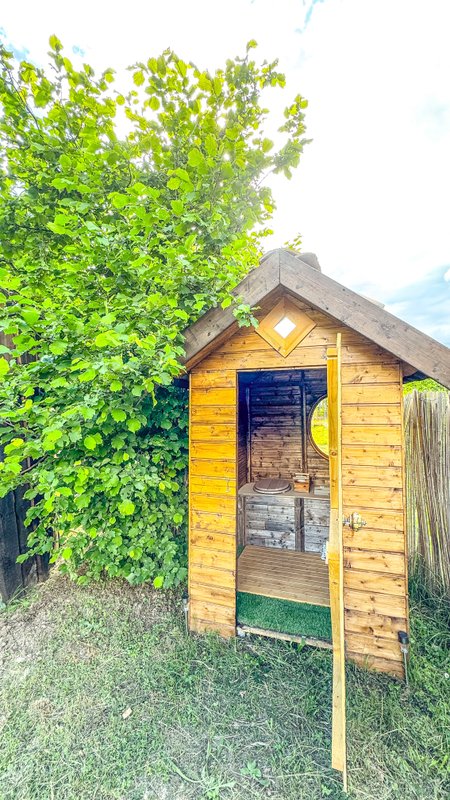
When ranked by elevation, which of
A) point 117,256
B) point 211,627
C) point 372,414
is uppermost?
point 117,256

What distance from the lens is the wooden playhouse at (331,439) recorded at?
2191mm

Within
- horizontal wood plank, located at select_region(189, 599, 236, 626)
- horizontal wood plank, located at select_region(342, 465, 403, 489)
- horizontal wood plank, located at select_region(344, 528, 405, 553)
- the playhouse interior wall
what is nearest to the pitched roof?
horizontal wood plank, located at select_region(342, 465, 403, 489)

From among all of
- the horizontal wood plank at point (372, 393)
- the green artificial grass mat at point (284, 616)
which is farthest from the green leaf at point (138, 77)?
the green artificial grass mat at point (284, 616)

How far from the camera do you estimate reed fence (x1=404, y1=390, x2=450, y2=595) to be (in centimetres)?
317

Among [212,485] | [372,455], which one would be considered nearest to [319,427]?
[372,455]

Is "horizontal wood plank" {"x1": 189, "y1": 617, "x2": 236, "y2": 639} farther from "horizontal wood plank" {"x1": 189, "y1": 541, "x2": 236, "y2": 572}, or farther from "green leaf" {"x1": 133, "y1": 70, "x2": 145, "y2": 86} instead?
"green leaf" {"x1": 133, "y1": 70, "x2": 145, "y2": 86}

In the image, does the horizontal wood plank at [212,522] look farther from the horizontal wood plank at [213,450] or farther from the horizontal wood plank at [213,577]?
the horizontal wood plank at [213,450]

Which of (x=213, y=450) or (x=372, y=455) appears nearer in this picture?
(x=372, y=455)

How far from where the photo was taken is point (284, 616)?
2.92 m

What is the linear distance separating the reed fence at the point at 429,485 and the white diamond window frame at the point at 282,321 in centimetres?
178

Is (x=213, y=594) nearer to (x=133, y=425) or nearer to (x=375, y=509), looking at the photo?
(x=375, y=509)

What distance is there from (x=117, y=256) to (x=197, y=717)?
3.35 metres

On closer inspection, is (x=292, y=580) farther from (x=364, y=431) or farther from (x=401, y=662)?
(x=364, y=431)

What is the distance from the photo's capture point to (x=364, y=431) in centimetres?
241
